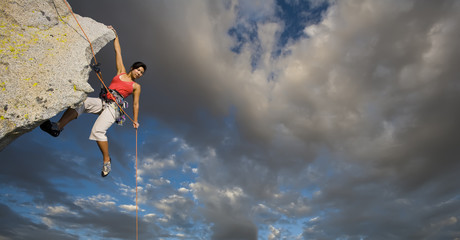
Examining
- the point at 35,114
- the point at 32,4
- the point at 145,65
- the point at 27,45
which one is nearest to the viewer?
the point at 35,114

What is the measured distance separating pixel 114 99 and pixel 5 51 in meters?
2.43

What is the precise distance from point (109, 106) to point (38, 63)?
189 centimetres

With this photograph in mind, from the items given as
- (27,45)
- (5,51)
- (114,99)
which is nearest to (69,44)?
(27,45)

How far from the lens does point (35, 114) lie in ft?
17.1

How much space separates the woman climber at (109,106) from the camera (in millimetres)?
6521

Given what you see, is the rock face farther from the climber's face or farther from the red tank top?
the climber's face

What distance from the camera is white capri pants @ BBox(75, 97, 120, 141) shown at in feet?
22.0

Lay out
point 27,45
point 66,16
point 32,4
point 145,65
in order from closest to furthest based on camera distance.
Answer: point 27,45 < point 32,4 < point 66,16 < point 145,65

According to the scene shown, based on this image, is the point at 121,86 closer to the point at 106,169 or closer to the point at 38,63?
the point at 38,63

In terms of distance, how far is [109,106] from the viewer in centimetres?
700

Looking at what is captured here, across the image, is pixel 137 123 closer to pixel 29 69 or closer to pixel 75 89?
pixel 75 89

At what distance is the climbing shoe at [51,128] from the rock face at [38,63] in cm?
78

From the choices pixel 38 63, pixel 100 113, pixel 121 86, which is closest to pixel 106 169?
pixel 100 113

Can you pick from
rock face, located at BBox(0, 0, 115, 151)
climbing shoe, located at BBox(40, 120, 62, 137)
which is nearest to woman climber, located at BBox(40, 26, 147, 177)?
climbing shoe, located at BBox(40, 120, 62, 137)
